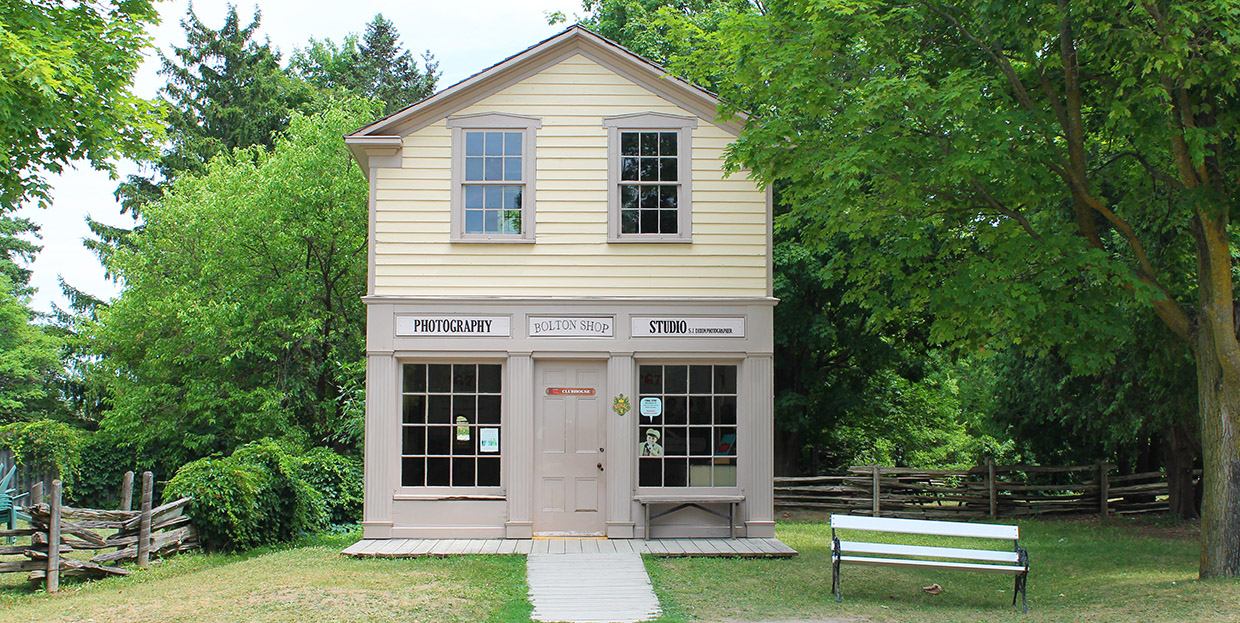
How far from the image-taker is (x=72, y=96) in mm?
15062

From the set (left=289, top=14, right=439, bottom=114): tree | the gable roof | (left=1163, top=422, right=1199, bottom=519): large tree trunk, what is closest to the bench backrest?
the gable roof

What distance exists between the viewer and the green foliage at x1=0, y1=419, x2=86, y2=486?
67.4 ft

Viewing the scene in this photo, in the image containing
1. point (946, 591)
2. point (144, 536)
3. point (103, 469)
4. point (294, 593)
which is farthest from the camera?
point (103, 469)

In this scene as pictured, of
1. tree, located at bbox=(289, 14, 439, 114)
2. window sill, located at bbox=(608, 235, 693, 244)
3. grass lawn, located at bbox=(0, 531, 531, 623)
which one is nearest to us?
grass lawn, located at bbox=(0, 531, 531, 623)

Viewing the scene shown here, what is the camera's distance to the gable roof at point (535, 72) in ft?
45.7

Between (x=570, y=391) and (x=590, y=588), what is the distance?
3754 mm

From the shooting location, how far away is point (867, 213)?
41.2ft

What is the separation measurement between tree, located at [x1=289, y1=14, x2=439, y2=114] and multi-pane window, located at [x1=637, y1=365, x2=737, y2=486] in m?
32.8

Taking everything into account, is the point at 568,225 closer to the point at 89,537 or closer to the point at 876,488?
the point at 89,537

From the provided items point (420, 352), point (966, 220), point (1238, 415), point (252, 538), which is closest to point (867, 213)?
point (966, 220)

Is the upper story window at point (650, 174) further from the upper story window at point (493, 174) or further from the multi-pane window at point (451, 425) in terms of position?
the multi-pane window at point (451, 425)

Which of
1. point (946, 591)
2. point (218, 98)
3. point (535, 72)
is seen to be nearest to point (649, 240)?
point (535, 72)

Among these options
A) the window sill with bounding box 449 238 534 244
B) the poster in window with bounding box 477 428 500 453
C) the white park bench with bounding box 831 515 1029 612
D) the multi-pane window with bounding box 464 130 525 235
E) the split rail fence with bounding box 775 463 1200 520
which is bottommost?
the split rail fence with bounding box 775 463 1200 520

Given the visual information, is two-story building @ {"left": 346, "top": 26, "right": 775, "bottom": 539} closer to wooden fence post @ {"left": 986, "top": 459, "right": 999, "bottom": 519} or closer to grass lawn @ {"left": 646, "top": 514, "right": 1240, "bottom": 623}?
grass lawn @ {"left": 646, "top": 514, "right": 1240, "bottom": 623}
